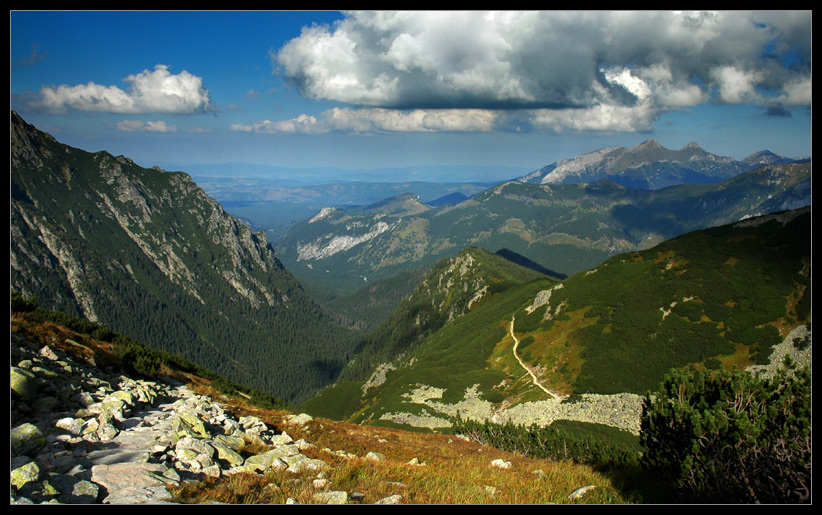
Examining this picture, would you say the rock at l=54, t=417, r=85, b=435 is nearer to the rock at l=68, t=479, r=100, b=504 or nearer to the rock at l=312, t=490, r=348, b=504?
the rock at l=68, t=479, r=100, b=504

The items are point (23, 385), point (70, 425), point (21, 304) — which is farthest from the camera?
point (21, 304)

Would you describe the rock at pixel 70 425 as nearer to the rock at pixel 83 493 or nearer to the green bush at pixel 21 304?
the rock at pixel 83 493

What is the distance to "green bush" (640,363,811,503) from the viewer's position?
519 inches

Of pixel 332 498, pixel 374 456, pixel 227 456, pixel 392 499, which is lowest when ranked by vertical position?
pixel 374 456

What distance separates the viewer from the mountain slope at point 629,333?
246ft

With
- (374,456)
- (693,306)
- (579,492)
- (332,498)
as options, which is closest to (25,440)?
(332,498)

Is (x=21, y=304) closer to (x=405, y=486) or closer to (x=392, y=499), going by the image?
(x=405, y=486)

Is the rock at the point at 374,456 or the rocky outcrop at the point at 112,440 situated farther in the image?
the rock at the point at 374,456

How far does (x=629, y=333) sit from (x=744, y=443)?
8601 centimetres

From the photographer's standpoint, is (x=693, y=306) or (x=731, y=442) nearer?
(x=731, y=442)

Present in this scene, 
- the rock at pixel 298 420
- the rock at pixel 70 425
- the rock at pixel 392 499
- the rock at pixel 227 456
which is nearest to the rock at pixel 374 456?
the rock at pixel 227 456

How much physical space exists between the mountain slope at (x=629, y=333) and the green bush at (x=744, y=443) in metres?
56.3

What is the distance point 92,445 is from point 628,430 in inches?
2768

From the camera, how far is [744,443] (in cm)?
1430
